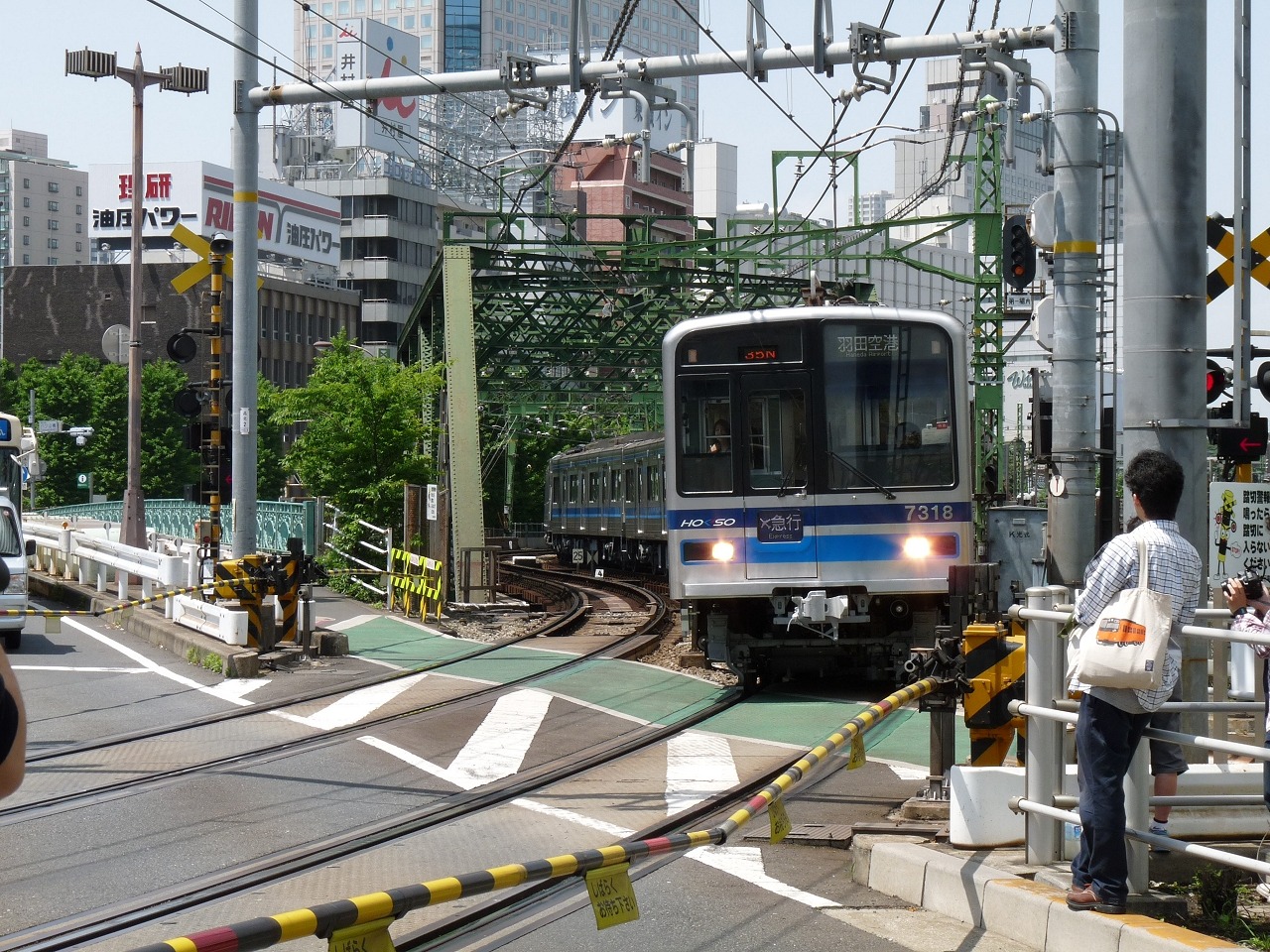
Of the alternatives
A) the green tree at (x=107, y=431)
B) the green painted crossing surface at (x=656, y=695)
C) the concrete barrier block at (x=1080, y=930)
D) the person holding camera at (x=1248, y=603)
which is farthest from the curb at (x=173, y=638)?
the green tree at (x=107, y=431)

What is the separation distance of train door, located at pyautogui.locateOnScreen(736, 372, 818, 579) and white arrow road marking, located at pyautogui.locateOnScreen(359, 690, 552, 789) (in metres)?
2.21

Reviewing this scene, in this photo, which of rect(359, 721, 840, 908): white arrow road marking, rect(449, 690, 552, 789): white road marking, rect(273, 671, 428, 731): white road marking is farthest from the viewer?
rect(273, 671, 428, 731): white road marking

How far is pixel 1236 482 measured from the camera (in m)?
13.4

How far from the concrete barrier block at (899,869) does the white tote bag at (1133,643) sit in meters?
1.49

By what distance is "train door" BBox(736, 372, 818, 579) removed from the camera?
13383 mm

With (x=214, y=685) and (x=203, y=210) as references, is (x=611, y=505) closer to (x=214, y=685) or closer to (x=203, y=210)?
(x=214, y=685)

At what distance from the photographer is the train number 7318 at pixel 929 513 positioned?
13.3 metres

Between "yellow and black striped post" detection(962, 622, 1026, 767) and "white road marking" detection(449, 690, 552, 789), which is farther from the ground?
"yellow and black striped post" detection(962, 622, 1026, 767)

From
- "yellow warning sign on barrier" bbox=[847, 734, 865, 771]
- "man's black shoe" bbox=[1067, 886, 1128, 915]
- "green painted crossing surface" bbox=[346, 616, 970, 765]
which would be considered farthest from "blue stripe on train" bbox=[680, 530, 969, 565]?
"man's black shoe" bbox=[1067, 886, 1128, 915]

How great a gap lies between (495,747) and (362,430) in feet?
53.7

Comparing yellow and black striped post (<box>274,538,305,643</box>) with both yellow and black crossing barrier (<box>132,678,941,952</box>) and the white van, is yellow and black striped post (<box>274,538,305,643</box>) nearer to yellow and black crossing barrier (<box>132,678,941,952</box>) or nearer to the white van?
the white van

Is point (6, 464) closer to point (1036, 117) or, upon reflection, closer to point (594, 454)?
point (1036, 117)

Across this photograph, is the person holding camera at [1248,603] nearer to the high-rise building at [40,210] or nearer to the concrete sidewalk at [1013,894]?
the concrete sidewalk at [1013,894]

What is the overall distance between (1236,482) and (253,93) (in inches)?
388
